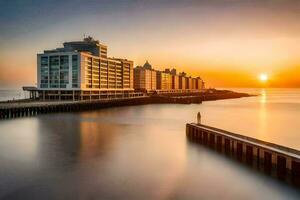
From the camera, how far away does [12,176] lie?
26203mm

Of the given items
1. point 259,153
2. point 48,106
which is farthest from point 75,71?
point 259,153

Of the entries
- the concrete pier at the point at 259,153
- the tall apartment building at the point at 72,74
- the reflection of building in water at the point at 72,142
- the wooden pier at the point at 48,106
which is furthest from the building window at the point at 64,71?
the concrete pier at the point at 259,153

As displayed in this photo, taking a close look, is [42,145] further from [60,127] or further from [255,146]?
[255,146]

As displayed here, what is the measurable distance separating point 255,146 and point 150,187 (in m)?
10.6

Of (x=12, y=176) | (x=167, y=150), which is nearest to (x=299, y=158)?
(x=167, y=150)

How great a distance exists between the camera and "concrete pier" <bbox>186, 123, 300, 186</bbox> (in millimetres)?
Result: 24141

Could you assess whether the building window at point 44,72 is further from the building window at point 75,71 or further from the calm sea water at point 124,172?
the calm sea water at point 124,172

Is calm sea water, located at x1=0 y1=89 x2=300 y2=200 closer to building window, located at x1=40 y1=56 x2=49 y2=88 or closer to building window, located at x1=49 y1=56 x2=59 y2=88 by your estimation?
building window, located at x1=49 y1=56 x2=59 y2=88

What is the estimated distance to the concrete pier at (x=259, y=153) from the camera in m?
24.1

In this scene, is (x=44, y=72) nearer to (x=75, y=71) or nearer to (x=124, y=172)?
(x=75, y=71)

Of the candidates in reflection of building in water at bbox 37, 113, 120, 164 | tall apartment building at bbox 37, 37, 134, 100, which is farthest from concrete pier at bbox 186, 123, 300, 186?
tall apartment building at bbox 37, 37, 134, 100

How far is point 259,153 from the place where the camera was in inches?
1110

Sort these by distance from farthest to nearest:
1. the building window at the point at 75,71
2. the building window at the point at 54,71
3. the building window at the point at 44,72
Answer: the building window at the point at 44,72, the building window at the point at 54,71, the building window at the point at 75,71

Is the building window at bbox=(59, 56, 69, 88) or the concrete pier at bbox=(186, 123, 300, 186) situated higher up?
the building window at bbox=(59, 56, 69, 88)
